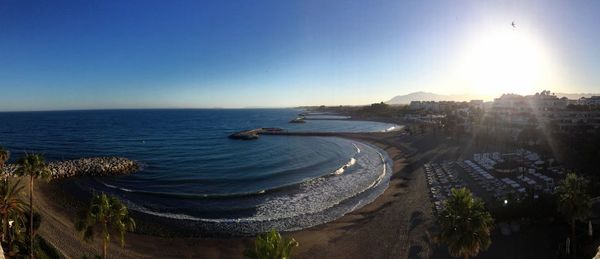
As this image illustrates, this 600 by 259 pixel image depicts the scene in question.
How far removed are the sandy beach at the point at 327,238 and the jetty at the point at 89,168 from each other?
11989mm

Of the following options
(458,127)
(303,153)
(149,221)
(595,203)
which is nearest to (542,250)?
(595,203)

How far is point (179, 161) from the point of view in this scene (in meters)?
59.5

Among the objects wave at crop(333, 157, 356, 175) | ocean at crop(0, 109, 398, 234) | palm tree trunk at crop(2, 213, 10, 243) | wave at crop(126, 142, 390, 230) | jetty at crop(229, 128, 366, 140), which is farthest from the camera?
jetty at crop(229, 128, 366, 140)

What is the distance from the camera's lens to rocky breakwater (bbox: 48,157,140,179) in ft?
160

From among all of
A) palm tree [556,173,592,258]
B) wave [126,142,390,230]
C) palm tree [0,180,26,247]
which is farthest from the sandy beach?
palm tree [556,173,592,258]

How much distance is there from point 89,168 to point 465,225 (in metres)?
52.2

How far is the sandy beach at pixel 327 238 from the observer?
24.5m

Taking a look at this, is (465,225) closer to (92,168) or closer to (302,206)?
(302,206)

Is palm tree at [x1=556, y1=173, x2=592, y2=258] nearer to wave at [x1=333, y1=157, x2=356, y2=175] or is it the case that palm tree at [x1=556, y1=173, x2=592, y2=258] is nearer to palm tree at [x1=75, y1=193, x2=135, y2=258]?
palm tree at [x1=75, y1=193, x2=135, y2=258]

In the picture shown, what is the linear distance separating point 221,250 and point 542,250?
21.7m

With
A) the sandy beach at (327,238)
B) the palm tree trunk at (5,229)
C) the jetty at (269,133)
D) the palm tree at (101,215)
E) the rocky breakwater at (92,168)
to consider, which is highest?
the palm tree at (101,215)

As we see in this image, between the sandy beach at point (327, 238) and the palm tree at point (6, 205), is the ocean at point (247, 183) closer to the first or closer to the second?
the sandy beach at point (327, 238)

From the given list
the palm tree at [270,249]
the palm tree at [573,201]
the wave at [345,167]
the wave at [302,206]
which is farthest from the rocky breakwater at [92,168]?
the palm tree at [573,201]

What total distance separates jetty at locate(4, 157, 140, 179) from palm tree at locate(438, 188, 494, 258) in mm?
46977
